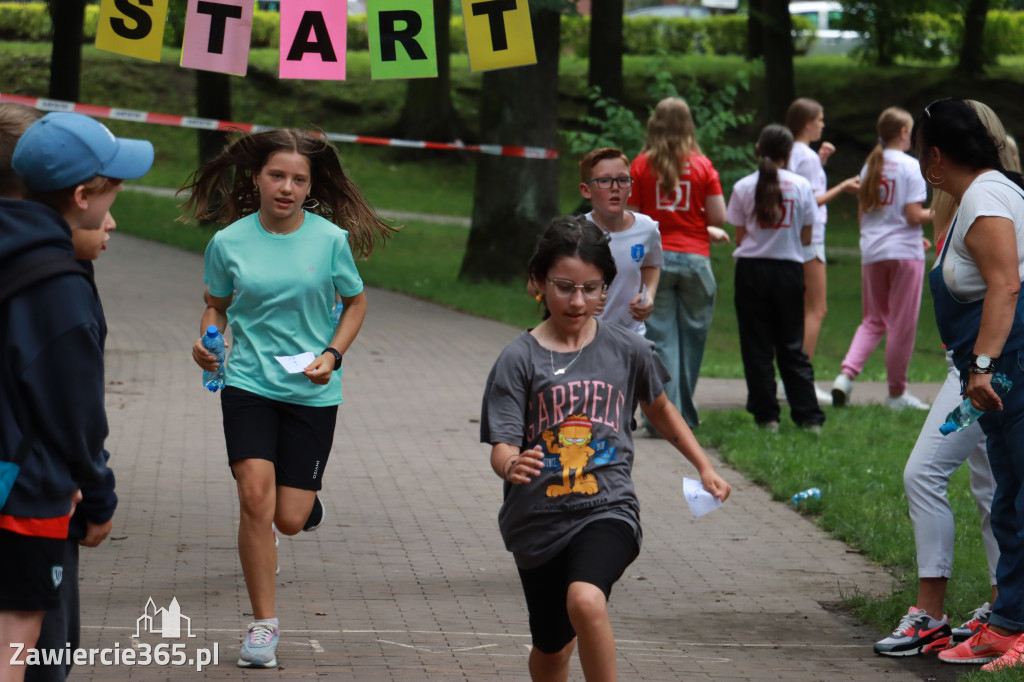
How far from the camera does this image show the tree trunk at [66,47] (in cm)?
2141

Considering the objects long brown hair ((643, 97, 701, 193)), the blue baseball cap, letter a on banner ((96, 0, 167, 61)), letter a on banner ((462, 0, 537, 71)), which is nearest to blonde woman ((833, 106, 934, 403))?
long brown hair ((643, 97, 701, 193))

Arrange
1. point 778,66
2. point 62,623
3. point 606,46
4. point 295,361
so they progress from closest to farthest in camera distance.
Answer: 1. point 62,623
2. point 295,361
3. point 778,66
4. point 606,46

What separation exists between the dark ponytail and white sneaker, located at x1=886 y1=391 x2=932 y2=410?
2385 mm

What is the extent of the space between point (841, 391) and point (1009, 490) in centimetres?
598

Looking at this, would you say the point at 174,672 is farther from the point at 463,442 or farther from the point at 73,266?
the point at 463,442

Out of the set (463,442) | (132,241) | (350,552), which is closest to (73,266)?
(350,552)

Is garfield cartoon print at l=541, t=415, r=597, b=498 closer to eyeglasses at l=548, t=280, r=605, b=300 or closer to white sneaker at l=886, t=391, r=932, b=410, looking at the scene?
eyeglasses at l=548, t=280, r=605, b=300

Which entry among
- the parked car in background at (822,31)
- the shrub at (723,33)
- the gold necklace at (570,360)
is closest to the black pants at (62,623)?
the gold necklace at (570,360)

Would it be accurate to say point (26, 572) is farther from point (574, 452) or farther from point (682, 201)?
point (682, 201)

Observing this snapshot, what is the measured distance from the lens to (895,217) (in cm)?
1073

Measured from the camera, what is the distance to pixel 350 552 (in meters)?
6.82

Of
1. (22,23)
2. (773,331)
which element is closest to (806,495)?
(773,331)

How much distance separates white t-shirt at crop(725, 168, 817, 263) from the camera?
968cm

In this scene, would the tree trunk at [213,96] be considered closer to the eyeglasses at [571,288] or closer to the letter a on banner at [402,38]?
the letter a on banner at [402,38]
